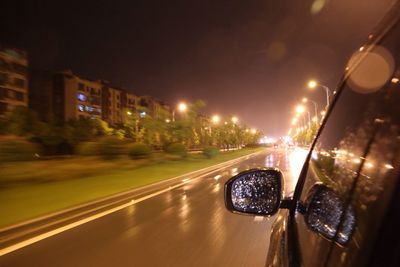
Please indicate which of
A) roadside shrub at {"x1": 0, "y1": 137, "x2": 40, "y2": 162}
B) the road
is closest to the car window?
the road

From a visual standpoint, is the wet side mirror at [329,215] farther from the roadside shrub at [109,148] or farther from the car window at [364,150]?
the roadside shrub at [109,148]

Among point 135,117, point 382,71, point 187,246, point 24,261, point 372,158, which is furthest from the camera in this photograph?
point 135,117

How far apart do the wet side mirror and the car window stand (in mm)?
17

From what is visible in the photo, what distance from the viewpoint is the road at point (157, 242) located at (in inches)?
238

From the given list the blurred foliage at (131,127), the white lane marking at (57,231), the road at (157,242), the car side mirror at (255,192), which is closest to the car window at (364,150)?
the car side mirror at (255,192)

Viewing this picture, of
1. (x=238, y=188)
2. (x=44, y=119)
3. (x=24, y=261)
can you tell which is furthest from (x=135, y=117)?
(x=238, y=188)

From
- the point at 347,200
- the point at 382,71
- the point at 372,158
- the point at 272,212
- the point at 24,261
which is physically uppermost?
the point at 382,71

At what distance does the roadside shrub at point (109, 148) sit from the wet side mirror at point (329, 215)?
2549 cm

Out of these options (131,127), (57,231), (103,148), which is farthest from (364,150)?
(131,127)

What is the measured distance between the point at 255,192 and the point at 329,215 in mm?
918

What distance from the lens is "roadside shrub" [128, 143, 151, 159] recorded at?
30.2m

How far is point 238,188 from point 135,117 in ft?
121

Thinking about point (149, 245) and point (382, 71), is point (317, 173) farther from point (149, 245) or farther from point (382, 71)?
point (149, 245)

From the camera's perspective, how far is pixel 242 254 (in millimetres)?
6207
